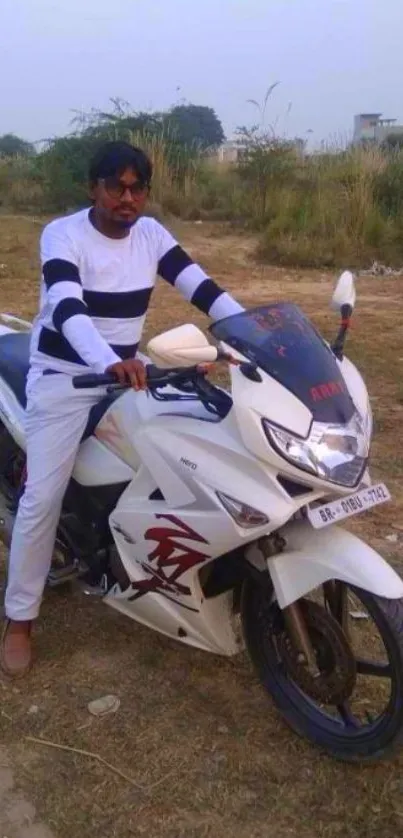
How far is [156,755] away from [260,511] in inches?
35.3

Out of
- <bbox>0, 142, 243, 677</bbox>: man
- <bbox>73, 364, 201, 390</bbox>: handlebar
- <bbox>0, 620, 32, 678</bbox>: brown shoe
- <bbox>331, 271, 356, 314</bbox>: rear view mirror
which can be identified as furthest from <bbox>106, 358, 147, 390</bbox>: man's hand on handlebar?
<bbox>0, 620, 32, 678</bbox>: brown shoe

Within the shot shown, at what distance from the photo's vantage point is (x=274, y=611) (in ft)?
9.39

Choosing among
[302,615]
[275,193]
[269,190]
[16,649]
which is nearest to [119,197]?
[302,615]

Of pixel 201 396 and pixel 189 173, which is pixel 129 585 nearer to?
pixel 201 396

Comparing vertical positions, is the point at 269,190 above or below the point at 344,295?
below

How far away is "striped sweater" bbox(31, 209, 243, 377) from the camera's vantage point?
9.65 ft

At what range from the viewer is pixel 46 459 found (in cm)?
307

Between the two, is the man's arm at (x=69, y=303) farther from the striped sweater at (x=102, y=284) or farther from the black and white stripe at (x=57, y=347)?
the black and white stripe at (x=57, y=347)

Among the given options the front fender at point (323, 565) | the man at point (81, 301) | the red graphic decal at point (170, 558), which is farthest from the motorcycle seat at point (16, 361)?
the front fender at point (323, 565)

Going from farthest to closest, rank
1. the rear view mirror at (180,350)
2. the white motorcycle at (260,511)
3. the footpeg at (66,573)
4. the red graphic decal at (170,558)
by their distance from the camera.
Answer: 1. the footpeg at (66,573)
2. the red graphic decal at (170,558)
3. the white motorcycle at (260,511)
4. the rear view mirror at (180,350)

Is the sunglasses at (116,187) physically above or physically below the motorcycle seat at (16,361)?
above

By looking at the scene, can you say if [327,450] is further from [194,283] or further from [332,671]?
[194,283]

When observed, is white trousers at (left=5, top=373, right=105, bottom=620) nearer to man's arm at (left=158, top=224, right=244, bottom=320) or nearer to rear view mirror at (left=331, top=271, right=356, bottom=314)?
man's arm at (left=158, top=224, right=244, bottom=320)

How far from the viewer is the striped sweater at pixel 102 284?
2.94 meters
